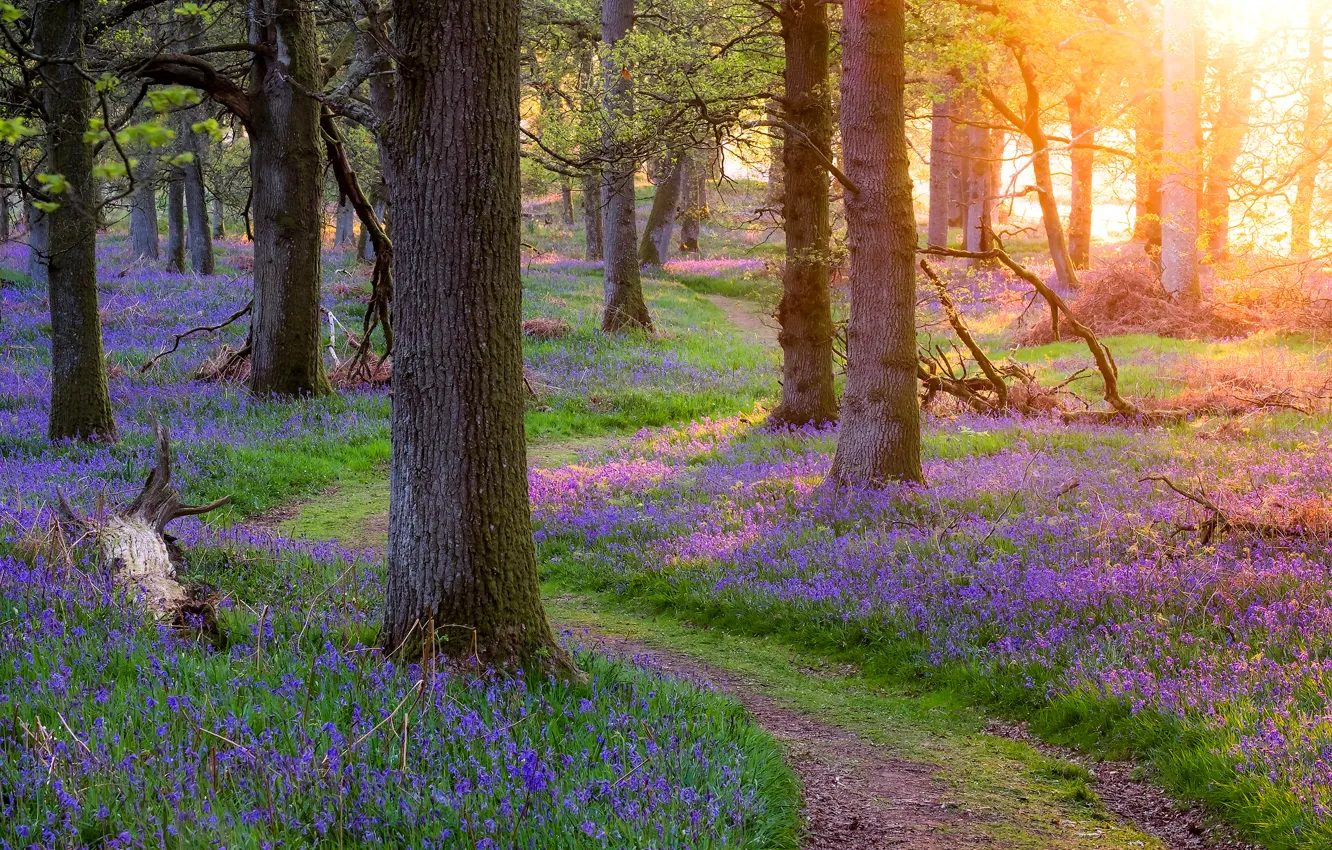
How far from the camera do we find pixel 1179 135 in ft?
70.6

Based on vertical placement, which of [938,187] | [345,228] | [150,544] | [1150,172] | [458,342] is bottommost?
[150,544]

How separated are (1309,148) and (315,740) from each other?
43.0ft

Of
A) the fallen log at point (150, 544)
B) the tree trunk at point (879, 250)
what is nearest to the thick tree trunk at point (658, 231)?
the tree trunk at point (879, 250)

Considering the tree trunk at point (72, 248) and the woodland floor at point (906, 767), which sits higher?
the tree trunk at point (72, 248)

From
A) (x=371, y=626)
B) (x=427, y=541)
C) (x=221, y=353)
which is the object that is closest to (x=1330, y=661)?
(x=427, y=541)

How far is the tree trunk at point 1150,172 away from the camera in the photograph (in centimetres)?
1556

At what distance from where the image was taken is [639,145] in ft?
40.8

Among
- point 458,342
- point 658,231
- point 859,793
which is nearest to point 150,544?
point 458,342

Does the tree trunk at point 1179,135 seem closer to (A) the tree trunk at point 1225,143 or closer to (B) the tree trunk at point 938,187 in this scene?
(A) the tree trunk at point 1225,143

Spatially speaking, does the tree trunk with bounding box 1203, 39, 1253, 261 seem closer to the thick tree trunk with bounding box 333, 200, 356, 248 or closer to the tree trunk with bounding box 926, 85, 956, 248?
the tree trunk with bounding box 926, 85, 956, 248

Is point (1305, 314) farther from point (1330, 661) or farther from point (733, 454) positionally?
point (1330, 661)

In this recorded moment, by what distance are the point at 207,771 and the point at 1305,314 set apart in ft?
69.6

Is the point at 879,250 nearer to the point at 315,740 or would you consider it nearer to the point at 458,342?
the point at 458,342

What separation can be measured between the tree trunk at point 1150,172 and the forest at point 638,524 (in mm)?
312
